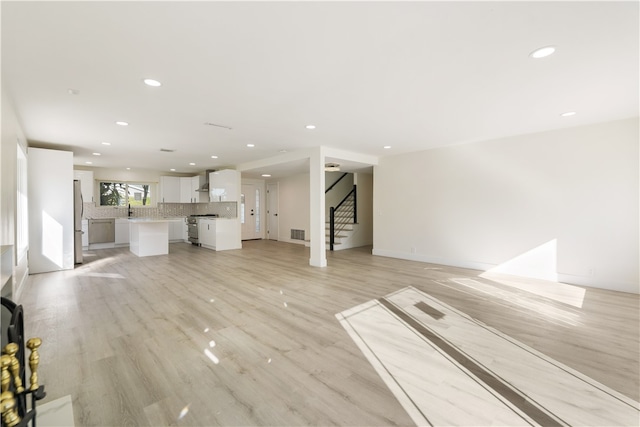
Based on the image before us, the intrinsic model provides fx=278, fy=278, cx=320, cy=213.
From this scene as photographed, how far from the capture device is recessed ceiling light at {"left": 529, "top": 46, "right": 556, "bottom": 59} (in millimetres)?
2252

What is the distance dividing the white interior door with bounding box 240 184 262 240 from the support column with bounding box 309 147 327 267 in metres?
5.16

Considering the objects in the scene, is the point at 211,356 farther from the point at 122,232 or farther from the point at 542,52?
the point at 122,232

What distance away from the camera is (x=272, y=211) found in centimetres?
1088

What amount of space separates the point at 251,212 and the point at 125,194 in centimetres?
420

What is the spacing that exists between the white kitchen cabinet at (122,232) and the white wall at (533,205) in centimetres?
846

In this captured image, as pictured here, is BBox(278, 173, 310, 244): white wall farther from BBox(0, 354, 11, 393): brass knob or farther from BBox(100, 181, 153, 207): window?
BBox(0, 354, 11, 393): brass knob

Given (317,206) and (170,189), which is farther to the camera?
(170,189)

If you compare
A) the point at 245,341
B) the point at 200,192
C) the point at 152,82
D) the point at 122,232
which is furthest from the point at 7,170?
the point at 122,232

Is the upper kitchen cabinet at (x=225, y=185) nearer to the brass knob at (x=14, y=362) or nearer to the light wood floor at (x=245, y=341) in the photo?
the light wood floor at (x=245, y=341)

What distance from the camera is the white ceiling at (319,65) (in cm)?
187

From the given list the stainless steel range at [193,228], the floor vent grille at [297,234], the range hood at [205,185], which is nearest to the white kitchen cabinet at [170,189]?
the stainless steel range at [193,228]

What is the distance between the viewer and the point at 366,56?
237 centimetres

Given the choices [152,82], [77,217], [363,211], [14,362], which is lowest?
[14,362]

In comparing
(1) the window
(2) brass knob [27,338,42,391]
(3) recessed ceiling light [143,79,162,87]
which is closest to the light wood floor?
(2) brass knob [27,338,42,391]
